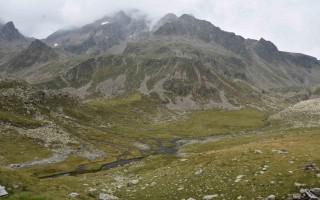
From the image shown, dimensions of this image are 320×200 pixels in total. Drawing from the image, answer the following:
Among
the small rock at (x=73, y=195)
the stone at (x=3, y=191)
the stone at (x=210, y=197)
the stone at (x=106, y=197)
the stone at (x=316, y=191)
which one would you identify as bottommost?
the stone at (x=106, y=197)

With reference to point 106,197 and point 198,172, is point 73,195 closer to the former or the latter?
point 106,197

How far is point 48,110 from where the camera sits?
170625 mm

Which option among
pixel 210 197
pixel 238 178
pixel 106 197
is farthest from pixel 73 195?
pixel 238 178

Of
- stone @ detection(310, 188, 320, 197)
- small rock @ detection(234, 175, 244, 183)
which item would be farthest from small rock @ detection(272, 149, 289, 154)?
stone @ detection(310, 188, 320, 197)


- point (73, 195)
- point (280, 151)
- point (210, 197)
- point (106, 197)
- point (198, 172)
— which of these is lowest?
point (106, 197)

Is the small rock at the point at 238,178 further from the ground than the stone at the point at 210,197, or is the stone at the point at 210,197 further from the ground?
the small rock at the point at 238,178

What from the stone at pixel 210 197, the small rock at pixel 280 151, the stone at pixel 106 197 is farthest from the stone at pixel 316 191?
the stone at pixel 106 197

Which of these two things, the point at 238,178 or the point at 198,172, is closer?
the point at 238,178

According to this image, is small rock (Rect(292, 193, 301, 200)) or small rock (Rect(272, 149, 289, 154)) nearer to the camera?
small rock (Rect(292, 193, 301, 200))

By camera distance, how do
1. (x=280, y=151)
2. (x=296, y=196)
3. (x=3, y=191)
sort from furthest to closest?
(x=280, y=151)
(x=296, y=196)
(x=3, y=191)

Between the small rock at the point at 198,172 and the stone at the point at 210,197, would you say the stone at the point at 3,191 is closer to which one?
the stone at the point at 210,197

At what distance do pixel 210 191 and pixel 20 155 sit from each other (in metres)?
76.2

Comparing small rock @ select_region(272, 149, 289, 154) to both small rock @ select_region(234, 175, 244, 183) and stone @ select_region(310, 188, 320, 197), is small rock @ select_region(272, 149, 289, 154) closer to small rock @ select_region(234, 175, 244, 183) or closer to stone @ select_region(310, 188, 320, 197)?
small rock @ select_region(234, 175, 244, 183)

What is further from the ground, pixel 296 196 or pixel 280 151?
pixel 280 151
